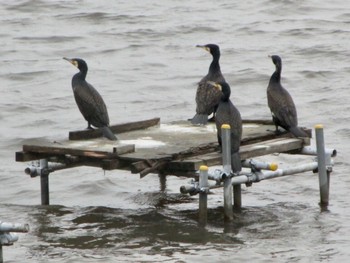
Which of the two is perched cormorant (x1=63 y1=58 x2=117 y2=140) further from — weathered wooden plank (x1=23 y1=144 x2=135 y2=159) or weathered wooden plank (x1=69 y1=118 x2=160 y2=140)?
weathered wooden plank (x1=23 y1=144 x2=135 y2=159)

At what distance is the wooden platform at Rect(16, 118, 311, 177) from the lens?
1231 centimetres

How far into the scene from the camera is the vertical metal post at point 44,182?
1346cm

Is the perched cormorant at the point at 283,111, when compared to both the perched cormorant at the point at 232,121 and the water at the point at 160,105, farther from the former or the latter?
the water at the point at 160,105

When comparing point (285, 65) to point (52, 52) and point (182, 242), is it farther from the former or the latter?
point (182, 242)

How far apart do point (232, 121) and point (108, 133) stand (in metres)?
1.47

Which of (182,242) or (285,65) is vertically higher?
(285,65)

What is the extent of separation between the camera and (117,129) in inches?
546

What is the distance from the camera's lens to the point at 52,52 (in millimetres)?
23781

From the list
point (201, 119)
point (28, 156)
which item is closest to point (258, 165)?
point (201, 119)

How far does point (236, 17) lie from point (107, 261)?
15.0 meters

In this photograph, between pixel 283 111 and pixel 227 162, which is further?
pixel 283 111

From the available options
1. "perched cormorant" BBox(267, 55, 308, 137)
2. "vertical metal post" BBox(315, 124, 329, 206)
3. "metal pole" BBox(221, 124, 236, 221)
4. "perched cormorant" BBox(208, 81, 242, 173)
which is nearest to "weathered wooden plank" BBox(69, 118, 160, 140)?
"perched cormorant" BBox(208, 81, 242, 173)

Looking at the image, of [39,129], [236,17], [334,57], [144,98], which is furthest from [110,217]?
[236,17]

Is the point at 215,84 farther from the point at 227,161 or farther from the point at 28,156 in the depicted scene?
the point at 28,156
